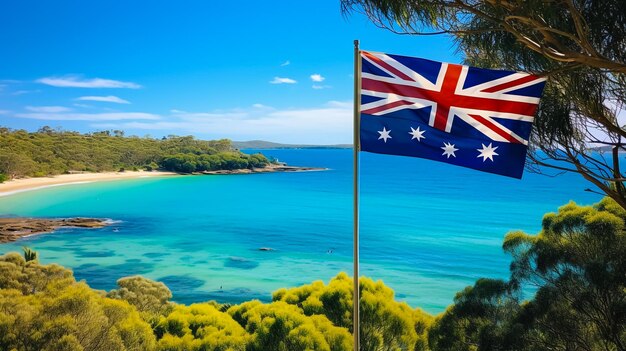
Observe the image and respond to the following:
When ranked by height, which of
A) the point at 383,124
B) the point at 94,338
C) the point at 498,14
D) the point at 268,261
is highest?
the point at 498,14

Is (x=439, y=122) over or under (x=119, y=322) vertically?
over

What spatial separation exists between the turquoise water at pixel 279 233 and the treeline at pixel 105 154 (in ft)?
23.0

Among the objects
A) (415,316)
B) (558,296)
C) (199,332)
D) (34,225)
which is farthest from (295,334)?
(34,225)

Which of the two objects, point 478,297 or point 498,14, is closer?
point 498,14

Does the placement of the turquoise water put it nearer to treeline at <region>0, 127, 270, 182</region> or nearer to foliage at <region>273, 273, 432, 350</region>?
treeline at <region>0, 127, 270, 182</region>

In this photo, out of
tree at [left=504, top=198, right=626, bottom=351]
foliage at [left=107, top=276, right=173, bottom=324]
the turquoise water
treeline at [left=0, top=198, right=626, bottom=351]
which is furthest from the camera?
the turquoise water

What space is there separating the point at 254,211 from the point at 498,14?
144 feet

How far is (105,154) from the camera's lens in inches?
2958

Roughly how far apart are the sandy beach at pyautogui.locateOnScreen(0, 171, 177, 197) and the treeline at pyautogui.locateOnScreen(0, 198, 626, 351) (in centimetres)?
4494

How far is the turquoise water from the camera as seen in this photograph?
2345 centimetres

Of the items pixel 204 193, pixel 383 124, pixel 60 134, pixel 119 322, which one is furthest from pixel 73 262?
pixel 60 134

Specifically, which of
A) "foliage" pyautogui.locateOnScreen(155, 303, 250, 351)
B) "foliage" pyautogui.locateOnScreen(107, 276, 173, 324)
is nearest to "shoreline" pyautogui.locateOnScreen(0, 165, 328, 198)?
"foliage" pyautogui.locateOnScreen(107, 276, 173, 324)

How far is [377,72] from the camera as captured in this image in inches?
133

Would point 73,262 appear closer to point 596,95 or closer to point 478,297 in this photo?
point 478,297
